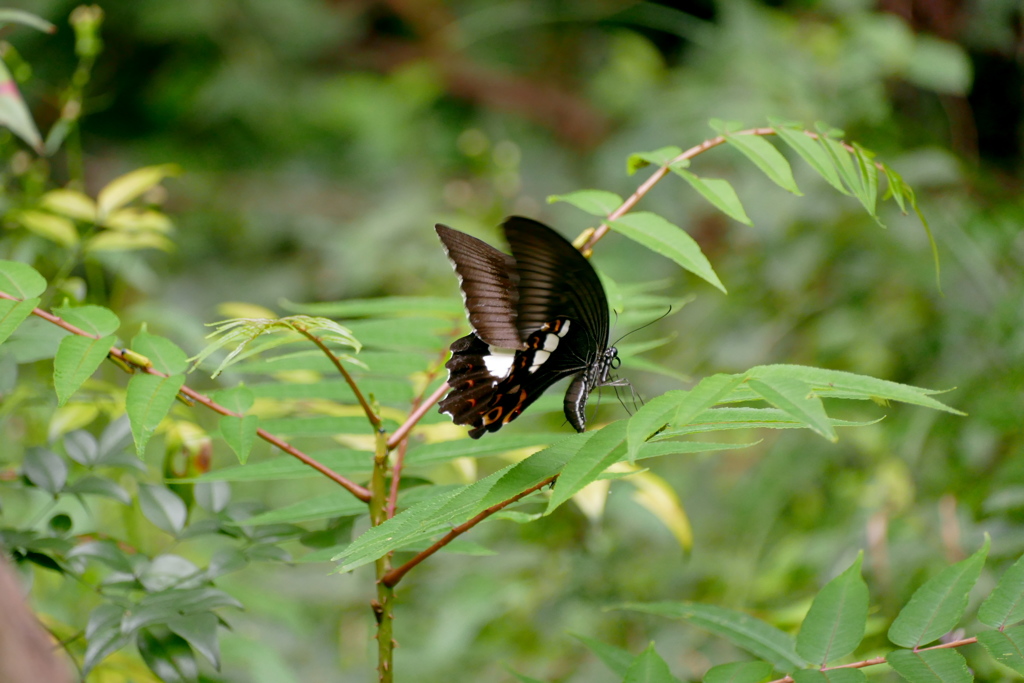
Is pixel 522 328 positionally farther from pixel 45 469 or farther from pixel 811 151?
pixel 45 469

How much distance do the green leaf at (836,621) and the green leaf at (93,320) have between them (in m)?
0.54

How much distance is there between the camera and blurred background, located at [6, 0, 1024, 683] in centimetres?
121

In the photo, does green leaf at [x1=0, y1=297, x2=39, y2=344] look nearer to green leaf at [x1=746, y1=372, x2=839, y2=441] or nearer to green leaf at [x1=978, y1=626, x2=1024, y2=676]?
green leaf at [x1=746, y1=372, x2=839, y2=441]

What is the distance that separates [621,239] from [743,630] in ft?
7.11

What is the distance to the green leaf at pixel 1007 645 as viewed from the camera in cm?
47

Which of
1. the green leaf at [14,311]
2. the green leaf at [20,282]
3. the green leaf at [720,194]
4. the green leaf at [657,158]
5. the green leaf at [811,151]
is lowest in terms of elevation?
the green leaf at [14,311]

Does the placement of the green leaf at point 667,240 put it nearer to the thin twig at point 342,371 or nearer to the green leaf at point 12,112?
the thin twig at point 342,371

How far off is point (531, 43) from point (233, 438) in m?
3.51

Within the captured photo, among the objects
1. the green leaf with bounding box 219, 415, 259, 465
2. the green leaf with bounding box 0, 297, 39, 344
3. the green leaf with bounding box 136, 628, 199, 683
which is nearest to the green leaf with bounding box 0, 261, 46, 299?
the green leaf with bounding box 0, 297, 39, 344

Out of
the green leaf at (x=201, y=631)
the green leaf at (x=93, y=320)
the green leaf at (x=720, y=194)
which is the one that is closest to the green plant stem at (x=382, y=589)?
the green leaf at (x=201, y=631)

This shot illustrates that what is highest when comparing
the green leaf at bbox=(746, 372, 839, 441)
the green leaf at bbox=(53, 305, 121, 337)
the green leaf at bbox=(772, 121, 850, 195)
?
the green leaf at bbox=(772, 121, 850, 195)

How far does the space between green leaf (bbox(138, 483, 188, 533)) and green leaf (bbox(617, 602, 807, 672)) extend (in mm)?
366

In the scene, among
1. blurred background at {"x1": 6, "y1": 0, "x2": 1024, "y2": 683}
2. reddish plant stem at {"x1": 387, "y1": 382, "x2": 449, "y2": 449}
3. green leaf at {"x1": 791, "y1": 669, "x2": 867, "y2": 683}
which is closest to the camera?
green leaf at {"x1": 791, "y1": 669, "x2": 867, "y2": 683}

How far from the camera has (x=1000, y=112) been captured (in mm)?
2104
